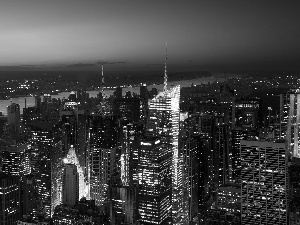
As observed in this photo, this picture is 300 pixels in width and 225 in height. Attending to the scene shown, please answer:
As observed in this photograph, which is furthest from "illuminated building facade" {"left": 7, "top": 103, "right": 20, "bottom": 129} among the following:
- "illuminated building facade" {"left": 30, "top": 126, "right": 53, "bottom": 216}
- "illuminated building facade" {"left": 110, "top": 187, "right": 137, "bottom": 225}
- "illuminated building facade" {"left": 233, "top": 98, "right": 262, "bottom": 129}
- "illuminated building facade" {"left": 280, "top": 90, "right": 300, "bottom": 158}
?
"illuminated building facade" {"left": 280, "top": 90, "right": 300, "bottom": 158}

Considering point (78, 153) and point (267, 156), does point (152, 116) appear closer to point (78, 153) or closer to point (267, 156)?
point (78, 153)

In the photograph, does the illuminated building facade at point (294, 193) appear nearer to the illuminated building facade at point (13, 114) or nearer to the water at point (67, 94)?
the water at point (67, 94)

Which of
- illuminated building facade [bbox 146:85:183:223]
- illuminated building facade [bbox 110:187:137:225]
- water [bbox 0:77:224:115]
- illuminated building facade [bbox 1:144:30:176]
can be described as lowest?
illuminated building facade [bbox 110:187:137:225]

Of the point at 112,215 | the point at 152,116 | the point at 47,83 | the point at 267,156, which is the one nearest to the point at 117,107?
the point at 152,116

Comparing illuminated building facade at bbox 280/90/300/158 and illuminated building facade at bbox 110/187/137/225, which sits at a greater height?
illuminated building facade at bbox 280/90/300/158

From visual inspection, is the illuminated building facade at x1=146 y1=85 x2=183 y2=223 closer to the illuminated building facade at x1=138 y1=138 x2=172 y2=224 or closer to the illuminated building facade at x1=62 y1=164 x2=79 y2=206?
the illuminated building facade at x1=138 y1=138 x2=172 y2=224

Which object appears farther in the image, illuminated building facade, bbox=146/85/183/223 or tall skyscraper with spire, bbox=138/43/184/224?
illuminated building facade, bbox=146/85/183/223

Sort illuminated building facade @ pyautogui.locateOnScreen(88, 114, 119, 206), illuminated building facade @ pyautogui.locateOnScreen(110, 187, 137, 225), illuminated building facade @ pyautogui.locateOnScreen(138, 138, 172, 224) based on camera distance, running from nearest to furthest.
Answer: illuminated building facade @ pyautogui.locateOnScreen(110, 187, 137, 225) < illuminated building facade @ pyautogui.locateOnScreen(138, 138, 172, 224) < illuminated building facade @ pyautogui.locateOnScreen(88, 114, 119, 206)

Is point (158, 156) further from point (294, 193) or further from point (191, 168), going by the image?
point (294, 193)
